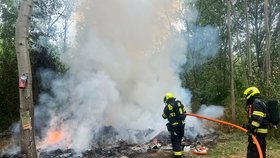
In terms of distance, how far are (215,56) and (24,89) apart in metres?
16.8

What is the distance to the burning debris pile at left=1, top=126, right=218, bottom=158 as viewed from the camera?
10.1 metres

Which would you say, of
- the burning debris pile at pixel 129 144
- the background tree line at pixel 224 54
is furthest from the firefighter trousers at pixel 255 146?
the background tree line at pixel 224 54

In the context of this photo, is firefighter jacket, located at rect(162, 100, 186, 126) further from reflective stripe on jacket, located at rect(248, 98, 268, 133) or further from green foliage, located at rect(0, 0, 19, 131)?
green foliage, located at rect(0, 0, 19, 131)

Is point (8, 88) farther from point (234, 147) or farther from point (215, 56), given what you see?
point (215, 56)

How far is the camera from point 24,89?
22.4 ft

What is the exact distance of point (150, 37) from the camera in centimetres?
1548

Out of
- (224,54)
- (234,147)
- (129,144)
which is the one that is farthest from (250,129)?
(224,54)

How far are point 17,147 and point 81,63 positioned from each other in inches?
181

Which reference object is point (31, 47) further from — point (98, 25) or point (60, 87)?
point (98, 25)

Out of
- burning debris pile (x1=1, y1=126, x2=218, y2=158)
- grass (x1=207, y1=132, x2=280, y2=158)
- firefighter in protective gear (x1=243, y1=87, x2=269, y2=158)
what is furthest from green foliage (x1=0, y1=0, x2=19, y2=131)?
firefighter in protective gear (x1=243, y1=87, x2=269, y2=158)

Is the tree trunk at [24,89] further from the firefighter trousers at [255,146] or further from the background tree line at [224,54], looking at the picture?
the background tree line at [224,54]

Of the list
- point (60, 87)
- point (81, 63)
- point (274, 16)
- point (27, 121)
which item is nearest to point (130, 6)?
point (81, 63)

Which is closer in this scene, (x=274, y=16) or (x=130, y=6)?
(x=130, y=6)

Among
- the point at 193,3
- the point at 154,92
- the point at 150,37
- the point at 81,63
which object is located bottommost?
the point at 154,92
